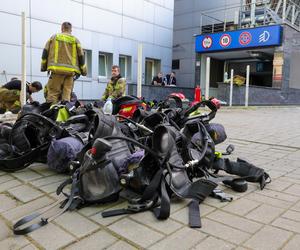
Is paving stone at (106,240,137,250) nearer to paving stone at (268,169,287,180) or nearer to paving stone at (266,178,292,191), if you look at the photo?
paving stone at (266,178,292,191)

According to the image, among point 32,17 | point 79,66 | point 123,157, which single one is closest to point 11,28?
point 32,17

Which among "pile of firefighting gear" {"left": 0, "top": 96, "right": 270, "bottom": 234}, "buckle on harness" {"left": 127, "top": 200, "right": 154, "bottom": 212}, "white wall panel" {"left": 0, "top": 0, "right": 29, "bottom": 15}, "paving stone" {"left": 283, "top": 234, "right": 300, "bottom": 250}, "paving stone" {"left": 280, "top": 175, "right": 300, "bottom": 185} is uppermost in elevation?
"white wall panel" {"left": 0, "top": 0, "right": 29, "bottom": 15}

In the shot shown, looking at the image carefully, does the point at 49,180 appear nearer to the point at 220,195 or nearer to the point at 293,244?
the point at 220,195

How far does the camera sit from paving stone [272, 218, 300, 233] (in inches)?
84.0

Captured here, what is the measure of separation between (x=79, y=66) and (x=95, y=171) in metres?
4.42

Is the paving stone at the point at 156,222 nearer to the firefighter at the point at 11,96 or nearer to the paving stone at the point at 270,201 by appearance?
the paving stone at the point at 270,201

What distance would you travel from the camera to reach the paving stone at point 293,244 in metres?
1.89

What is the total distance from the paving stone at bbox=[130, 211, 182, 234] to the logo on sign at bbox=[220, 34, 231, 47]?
1732cm

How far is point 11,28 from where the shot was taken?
37.4 ft

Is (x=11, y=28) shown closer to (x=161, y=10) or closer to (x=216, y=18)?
(x=161, y=10)

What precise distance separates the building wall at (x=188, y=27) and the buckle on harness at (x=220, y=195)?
18639 mm

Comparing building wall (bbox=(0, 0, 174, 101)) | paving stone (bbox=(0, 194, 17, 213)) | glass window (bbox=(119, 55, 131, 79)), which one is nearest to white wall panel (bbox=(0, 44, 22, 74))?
building wall (bbox=(0, 0, 174, 101))

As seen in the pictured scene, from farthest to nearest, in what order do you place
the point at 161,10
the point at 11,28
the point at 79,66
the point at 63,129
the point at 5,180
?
the point at 161,10
the point at 11,28
the point at 79,66
the point at 63,129
the point at 5,180

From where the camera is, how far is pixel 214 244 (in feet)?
6.27
